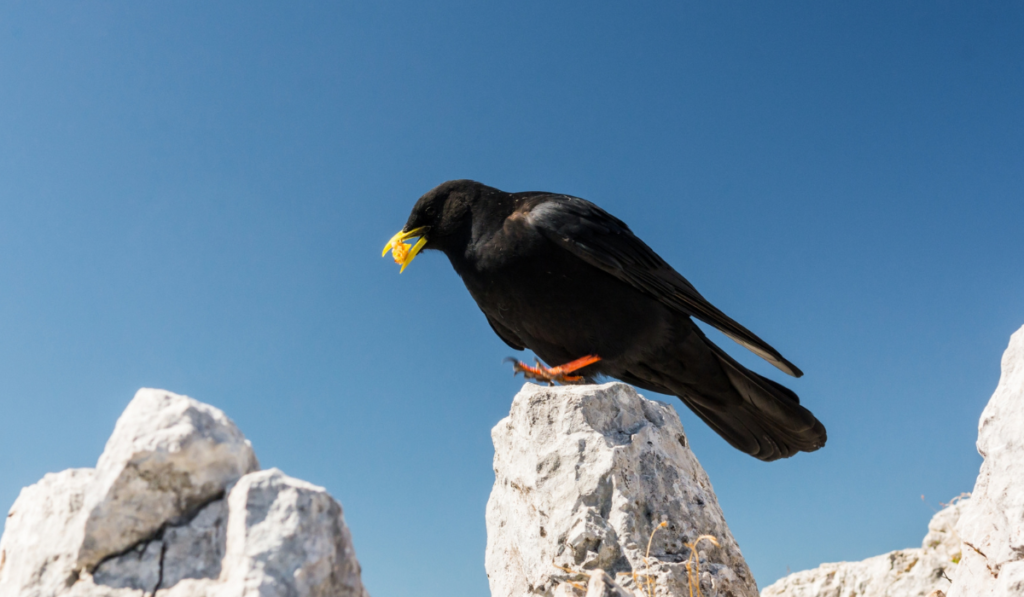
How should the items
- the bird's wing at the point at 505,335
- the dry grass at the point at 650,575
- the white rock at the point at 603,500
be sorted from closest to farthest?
the dry grass at the point at 650,575 → the white rock at the point at 603,500 → the bird's wing at the point at 505,335

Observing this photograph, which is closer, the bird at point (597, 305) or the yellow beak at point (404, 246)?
the bird at point (597, 305)

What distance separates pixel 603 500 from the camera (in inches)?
162

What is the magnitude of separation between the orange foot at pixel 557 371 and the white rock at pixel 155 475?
3430 mm

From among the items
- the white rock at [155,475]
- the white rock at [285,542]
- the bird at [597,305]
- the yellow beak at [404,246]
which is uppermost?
A: the yellow beak at [404,246]

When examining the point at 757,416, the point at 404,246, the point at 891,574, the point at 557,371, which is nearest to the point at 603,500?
the point at 557,371

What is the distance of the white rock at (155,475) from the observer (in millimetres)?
2248

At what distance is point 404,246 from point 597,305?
2.07 m

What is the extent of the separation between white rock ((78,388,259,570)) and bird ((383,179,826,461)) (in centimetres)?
349

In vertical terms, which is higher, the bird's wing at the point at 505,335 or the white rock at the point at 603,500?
the bird's wing at the point at 505,335

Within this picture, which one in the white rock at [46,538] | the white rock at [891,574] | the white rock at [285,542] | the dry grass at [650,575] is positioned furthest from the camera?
the white rock at [891,574]

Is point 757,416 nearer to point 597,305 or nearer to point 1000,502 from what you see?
point 597,305

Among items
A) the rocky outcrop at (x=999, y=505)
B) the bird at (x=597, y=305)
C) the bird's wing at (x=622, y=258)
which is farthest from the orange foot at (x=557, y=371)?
the rocky outcrop at (x=999, y=505)

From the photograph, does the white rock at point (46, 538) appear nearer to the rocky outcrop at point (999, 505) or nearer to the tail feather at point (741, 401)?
the rocky outcrop at point (999, 505)

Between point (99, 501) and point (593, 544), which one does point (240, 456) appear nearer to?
point (99, 501)
